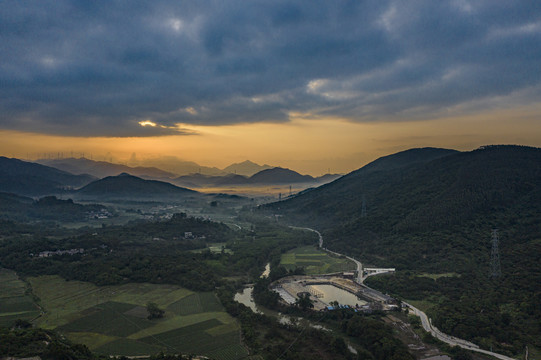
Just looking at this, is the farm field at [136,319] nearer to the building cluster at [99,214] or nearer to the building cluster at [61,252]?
the building cluster at [61,252]

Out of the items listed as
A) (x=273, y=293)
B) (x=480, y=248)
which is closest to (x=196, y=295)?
(x=273, y=293)

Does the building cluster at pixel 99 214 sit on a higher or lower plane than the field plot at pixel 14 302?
higher

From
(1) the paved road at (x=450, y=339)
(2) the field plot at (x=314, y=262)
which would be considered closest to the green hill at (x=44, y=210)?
(2) the field plot at (x=314, y=262)

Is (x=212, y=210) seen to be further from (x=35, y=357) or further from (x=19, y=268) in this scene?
(x=35, y=357)

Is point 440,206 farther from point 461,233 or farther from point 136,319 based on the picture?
point 136,319

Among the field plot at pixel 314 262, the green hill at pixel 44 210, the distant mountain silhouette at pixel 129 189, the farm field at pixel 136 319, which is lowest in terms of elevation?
the farm field at pixel 136 319

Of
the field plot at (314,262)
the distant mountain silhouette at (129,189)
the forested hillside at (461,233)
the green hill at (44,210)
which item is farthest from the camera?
the distant mountain silhouette at (129,189)

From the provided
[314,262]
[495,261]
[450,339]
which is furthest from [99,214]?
[450,339]
